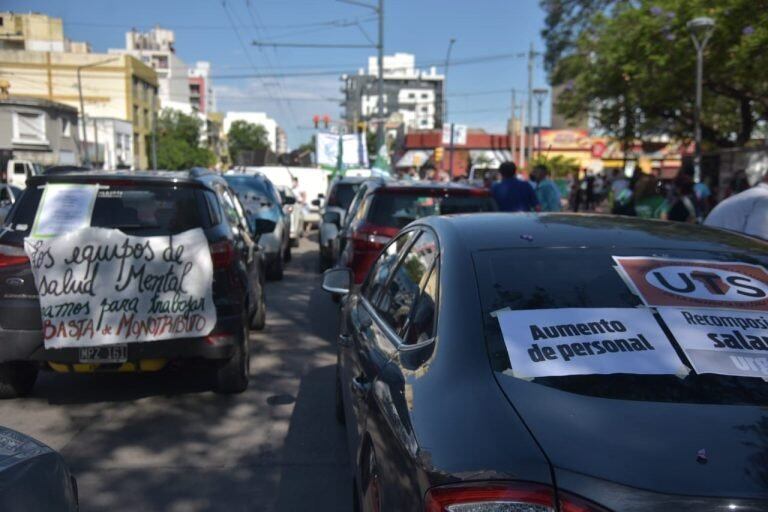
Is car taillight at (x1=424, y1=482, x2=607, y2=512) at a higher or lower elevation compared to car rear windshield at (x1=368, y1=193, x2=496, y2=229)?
lower

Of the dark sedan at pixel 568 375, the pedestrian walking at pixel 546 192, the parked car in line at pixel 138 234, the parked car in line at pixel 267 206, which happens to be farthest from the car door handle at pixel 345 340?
the pedestrian walking at pixel 546 192

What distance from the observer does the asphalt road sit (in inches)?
162

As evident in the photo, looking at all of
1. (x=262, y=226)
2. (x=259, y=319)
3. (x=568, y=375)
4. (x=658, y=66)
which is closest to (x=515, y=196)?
(x=262, y=226)

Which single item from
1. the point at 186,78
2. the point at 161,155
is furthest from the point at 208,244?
the point at 186,78

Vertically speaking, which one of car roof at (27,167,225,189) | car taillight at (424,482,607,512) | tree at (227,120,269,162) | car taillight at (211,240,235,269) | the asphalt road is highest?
tree at (227,120,269,162)

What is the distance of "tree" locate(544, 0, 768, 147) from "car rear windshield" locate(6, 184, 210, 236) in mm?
13732

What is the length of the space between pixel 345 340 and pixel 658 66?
18222mm

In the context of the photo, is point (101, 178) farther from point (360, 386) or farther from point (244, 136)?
point (244, 136)

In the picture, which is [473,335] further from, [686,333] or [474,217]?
[474,217]

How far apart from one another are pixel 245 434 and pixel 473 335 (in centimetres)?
302

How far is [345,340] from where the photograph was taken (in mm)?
4246

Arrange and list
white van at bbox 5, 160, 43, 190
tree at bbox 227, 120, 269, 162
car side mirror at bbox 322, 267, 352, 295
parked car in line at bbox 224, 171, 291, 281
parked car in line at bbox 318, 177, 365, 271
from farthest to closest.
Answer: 1. tree at bbox 227, 120, 269, 162
2. white van at bbox 5, 160, 43, 190
3. parked car in line at bbox 318, 177, 365, 271
4. parked car in line at bbox 224, 171, 291, 281
5. car side mirror at bbox 322, 267, 352, 295

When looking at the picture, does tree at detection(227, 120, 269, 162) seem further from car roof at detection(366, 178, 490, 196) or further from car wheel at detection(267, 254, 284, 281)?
car roof at detection(366, 178, 490, 196)

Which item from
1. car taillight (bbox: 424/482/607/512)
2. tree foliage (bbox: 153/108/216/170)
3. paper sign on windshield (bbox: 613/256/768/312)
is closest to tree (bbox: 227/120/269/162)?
tree foliage (bbox: 153/108/216/170)
